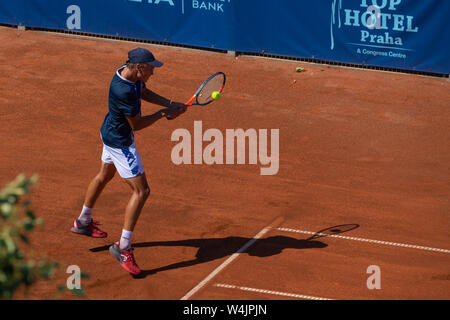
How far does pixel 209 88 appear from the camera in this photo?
8.71 m

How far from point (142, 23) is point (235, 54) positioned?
2.45m

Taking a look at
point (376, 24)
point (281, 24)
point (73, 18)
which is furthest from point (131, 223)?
point (73, 18)

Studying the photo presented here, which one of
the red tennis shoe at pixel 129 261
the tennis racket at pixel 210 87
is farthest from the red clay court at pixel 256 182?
the tennis racket at pixel 210 87

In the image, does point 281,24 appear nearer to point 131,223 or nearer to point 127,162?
point 127,162

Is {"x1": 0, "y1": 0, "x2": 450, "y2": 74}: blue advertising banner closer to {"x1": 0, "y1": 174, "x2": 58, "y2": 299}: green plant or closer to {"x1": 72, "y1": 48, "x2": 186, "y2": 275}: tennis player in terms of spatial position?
{"x1": 72, "y1": 48, "x2": 186, "y2": 275}: tennis player

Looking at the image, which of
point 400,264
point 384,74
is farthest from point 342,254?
point 384,74

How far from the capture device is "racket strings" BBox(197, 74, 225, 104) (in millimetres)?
8523

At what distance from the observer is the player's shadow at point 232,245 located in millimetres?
7996

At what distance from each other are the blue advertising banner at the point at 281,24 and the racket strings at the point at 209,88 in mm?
7098

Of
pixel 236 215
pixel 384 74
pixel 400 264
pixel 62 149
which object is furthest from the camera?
pixel 384 74

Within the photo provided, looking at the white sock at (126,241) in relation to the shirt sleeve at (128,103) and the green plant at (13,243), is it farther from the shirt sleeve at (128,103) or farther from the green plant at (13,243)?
the green plant at (13,243)

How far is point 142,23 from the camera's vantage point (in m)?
16.7
